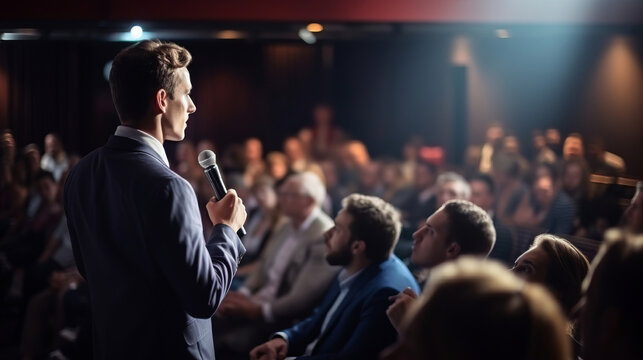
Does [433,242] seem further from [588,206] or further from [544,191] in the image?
[544,191]

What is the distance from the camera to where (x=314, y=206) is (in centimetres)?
412

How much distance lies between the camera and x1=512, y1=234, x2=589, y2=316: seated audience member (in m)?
1.92

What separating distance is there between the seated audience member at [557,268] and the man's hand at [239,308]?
6.80 feet

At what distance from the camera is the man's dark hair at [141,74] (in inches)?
65.1

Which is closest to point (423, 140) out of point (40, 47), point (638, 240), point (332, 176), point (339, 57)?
point (339, 57)

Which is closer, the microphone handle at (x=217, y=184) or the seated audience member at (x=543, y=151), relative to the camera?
the microphone handle at (x=217, y=184)

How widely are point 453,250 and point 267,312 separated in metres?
1.57

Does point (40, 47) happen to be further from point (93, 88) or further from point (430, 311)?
point (430, 311)

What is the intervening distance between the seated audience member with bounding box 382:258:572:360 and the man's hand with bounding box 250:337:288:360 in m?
1.79

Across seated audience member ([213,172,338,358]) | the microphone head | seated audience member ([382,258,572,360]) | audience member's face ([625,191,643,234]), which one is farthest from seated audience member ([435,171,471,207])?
seated audience member ([382,258,572,360])

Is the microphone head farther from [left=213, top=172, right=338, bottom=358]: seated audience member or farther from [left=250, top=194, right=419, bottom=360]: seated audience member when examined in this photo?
[left=213, top=172, right=338, bottom=358]: seated audience member

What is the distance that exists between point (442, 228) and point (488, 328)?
5.12 ft

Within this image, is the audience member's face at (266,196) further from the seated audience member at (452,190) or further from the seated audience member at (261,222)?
the seated audience member at (452,190)

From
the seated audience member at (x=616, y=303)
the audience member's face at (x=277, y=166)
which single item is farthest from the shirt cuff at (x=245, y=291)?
the seated audience member at (x=616, y=303)
